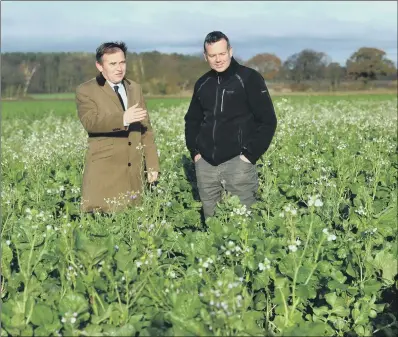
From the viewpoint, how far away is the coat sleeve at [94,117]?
5.38 metres

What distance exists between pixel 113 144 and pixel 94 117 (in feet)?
1.28

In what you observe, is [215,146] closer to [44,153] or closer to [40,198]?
[40,198]

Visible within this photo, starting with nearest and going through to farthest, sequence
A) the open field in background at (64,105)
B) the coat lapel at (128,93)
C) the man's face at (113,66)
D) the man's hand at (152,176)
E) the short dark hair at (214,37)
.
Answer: the short dark hair at (214,37) → the man's face at (113,66) → the coat lapel at (128,93) → the man's hand at (152,176) → the open field in background at (64,105)

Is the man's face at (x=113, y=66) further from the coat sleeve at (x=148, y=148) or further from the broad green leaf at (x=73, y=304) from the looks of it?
the broad green leaf at (x=73, y=304)

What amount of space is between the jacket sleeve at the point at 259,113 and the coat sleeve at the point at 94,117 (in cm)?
117

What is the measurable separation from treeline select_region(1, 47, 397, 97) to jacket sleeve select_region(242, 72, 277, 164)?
27.6 metres

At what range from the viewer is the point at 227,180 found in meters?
5.32

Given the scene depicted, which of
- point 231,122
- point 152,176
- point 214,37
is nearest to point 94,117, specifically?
point 152,176

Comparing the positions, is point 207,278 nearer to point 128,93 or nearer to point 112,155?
point 112,155

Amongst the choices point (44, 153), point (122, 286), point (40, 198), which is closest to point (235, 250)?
point (122, 286)

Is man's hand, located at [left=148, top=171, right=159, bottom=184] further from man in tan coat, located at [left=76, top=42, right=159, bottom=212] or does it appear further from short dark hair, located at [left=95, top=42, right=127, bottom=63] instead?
short dark hair, located at [left=95, top=42, right=127, bottom=63]

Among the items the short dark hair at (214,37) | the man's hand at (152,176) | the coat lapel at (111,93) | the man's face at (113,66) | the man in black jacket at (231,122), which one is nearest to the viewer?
the short dark hair at (214,37)

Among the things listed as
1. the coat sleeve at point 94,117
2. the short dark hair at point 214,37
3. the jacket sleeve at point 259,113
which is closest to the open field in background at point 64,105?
the coat sleeve at point 94,117

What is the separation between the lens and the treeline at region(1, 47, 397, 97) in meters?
36.0
